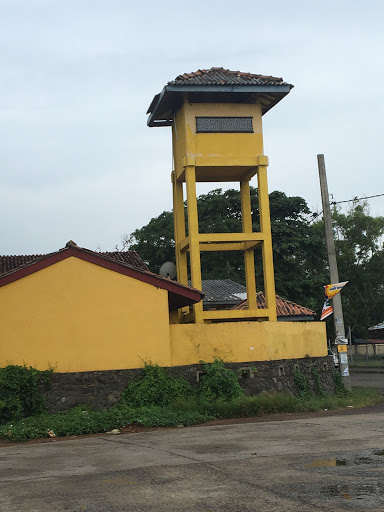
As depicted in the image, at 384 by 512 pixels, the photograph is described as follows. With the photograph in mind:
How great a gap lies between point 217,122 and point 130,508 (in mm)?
16997

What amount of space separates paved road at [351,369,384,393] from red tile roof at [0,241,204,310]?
13403mm

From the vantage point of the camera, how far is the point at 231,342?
62.8ft

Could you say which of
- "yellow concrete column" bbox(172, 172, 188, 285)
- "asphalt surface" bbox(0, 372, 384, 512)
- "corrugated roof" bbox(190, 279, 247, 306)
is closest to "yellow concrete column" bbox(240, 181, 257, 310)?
"yellow concrete column" bbox(172, 172, 188, 285)

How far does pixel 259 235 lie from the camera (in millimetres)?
22078

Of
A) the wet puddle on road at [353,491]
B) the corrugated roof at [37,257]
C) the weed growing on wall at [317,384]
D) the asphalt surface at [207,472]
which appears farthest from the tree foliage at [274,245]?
the wet puddle on road at [353,491]

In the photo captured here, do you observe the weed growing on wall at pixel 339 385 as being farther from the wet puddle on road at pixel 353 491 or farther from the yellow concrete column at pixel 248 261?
the wet puddle on road at pixel 353 491

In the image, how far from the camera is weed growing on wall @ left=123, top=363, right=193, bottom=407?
17.5 m

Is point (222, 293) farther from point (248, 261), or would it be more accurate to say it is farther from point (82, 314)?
point (82, 314)

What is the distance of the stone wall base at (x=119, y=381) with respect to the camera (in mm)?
17234

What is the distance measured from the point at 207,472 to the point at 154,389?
9068mm

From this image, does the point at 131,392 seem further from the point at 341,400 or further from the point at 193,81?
the point at 193,81

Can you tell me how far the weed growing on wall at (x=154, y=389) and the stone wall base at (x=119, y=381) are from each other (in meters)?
0.19

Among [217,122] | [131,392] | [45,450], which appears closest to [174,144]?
[217,122]

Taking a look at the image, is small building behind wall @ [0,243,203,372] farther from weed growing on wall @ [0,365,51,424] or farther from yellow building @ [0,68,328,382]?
weed growing on wall @ [0,365,51,424]
